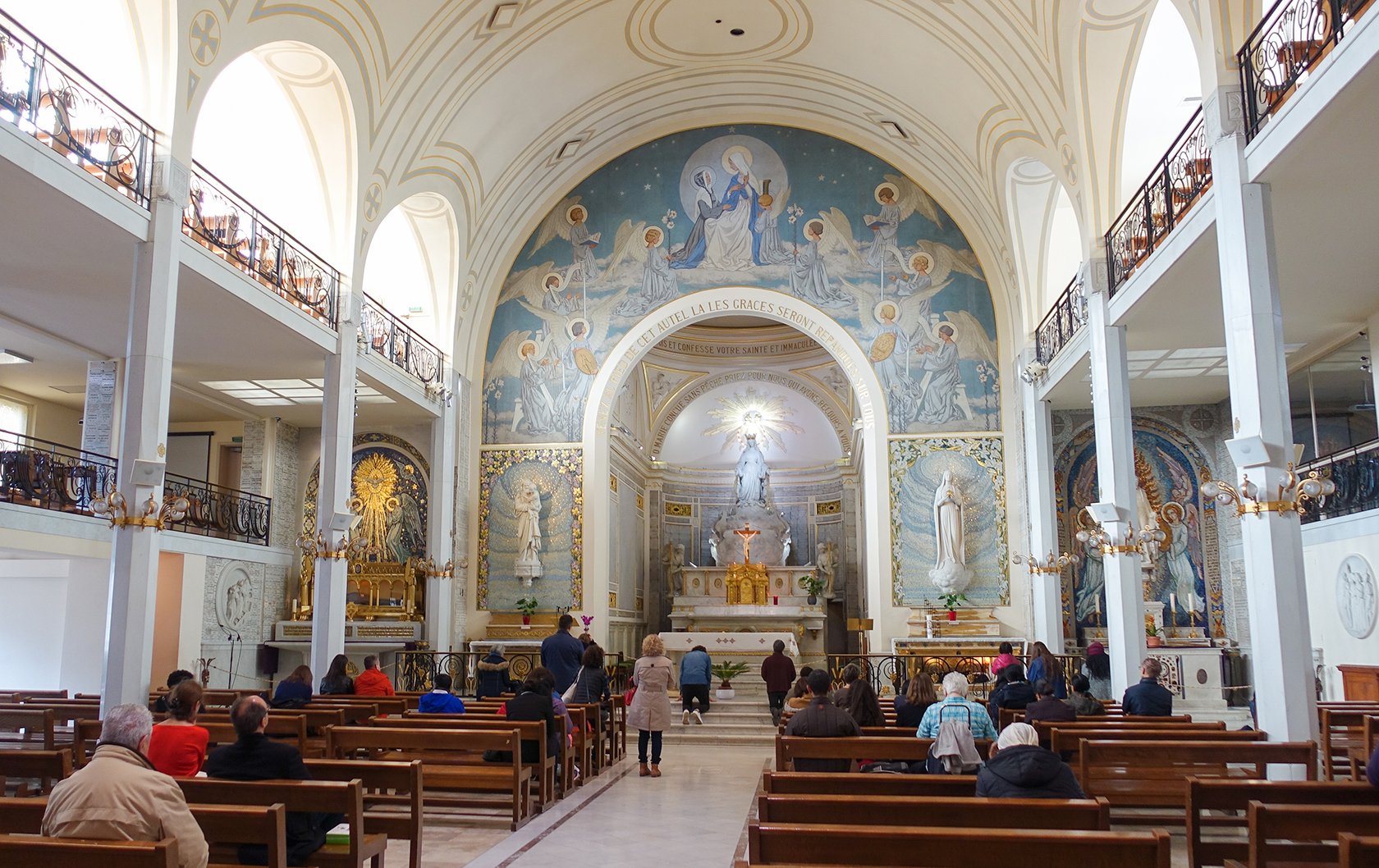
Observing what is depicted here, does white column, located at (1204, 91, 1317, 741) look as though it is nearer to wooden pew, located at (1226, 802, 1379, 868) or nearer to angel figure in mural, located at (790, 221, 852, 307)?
wooden pew, located at (1226, 802, 1379, 868)

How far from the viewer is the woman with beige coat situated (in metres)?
11.3

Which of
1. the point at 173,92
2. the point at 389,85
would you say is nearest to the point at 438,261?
the point at 389,85

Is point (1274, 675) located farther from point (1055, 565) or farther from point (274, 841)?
point (1055, 565)

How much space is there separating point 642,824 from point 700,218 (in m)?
14.8

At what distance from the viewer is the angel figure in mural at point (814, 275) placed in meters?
20.9

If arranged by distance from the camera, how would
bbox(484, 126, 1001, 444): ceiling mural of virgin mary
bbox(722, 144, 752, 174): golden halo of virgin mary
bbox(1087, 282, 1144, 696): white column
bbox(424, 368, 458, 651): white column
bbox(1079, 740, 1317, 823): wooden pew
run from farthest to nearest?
bbox(722, 144, 752, 174): golden halo of virgin mary
bbox(484, 126, 1001, 444): ceiling mural of virgin mary
bbox(424, 368, 458, 651): white column
bbox(1087, 282, 1144, 696): white column
bbox(1079, 740, 1317, 823): wooden pew

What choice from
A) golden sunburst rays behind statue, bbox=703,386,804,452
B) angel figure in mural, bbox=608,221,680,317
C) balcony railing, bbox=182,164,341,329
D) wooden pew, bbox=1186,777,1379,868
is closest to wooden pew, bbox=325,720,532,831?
wooden pew, bbox=1186,777,1379,868

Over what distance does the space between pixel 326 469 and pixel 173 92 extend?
5568mm

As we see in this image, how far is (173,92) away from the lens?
11.0m

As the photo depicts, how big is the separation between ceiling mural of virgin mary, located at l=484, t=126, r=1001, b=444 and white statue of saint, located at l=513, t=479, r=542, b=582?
43.3 inches

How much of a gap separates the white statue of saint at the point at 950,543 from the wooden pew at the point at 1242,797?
12992 millimetres

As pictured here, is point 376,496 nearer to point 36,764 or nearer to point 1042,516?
point 1042,516

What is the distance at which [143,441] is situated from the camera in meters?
10.3

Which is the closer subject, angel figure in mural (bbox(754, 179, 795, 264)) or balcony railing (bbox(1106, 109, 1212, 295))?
balcony railing (bbox(1106, 109, 1212, 295))
